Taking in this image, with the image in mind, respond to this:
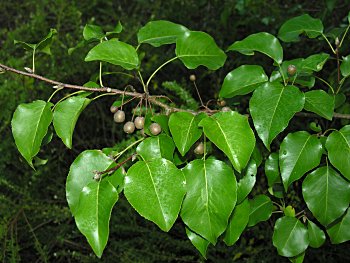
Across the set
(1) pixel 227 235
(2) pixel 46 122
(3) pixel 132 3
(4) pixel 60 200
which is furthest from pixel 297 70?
(3) pixel 132 3

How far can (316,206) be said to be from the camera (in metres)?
0.88

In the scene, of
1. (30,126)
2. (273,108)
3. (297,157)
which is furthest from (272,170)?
(30,126)

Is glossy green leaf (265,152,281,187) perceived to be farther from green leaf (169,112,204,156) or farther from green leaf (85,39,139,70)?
green leaf (85,39,139,70)

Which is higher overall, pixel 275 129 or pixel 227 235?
pixel 275 129

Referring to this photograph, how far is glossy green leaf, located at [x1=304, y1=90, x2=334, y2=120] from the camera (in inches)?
31.3

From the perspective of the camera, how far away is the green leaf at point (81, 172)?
2.59 feet

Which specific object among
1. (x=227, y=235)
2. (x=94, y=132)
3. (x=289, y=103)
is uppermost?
(x=289, y=103)

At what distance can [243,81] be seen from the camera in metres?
0.92

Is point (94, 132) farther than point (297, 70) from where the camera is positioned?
Yes

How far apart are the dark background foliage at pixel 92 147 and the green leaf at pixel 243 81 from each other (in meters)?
0.72

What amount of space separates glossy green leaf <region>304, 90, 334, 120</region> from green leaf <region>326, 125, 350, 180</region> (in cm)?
6

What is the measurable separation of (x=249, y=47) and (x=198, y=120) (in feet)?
0.79

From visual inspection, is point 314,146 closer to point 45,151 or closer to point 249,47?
point 249,47

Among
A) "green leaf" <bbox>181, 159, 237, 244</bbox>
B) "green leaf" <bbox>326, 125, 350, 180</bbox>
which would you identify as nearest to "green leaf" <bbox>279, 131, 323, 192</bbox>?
"green leaf" <bbox>326, 125, 350, 180</bbox>
